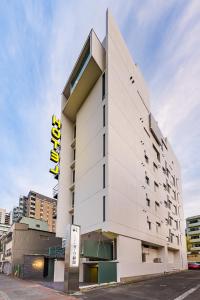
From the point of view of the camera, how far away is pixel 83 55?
3070 cm

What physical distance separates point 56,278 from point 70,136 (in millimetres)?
19111

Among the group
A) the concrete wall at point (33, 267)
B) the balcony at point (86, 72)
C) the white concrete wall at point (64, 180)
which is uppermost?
the balcony at point (86, 72)

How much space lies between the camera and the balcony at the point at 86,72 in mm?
27719

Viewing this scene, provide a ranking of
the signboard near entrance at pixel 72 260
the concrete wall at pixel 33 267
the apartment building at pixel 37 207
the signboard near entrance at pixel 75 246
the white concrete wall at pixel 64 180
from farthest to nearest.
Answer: the apartment building at pixel 37 207 → the white concrete wall at pixel 64 180 → the concrete wall at pixel 33 267 → the signboard near entrance at pixel 75 246 → the signboard near entrance at pixel 72 260

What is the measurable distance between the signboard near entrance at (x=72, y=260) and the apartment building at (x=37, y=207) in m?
117

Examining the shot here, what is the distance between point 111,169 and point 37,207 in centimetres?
11719

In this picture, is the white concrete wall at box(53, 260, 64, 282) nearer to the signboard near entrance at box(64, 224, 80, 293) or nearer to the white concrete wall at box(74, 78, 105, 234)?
the white concrete wall at box(74, 78, 105, 234)

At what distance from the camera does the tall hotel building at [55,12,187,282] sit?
76.5 ft

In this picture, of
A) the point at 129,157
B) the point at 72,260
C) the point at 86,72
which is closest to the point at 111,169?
the point at 129,157

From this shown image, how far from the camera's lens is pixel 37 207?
131625mm

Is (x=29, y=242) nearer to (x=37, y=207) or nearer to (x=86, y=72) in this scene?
(x=86, y=72)

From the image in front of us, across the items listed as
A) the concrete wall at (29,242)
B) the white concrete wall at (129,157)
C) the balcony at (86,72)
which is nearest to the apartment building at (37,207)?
the concrete wall at (29,242)

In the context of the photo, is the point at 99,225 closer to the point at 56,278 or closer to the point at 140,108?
the point at 56,278

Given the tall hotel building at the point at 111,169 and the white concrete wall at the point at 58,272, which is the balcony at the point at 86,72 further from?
the white concrete wall at the point at 58,272
